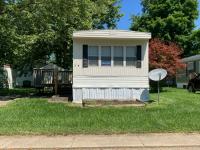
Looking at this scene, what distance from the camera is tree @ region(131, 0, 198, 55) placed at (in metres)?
47.2

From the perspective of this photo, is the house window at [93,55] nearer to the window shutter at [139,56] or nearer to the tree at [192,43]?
the window shutter at [139,56]

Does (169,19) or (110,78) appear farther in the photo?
(169,19)

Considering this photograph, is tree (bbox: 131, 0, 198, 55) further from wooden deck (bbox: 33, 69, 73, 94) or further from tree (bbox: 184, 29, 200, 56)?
wooden deck (bbox: 33, 69, 73, 94)

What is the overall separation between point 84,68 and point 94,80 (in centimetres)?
80

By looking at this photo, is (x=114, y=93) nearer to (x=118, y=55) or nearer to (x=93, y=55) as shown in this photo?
(x=118, y=55)

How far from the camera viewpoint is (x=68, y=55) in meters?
36.3

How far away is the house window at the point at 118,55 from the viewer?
74.1 feet

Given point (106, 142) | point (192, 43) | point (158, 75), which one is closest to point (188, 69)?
point (192, 43)

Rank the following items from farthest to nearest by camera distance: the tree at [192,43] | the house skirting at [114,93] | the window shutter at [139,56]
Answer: the tree at [192,43], the window shutter at [139,56], the house skirting at [114,93]

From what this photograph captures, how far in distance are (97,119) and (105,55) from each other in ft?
24.5

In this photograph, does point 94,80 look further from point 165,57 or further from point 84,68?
point 165,57

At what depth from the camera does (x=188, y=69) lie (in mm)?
40562

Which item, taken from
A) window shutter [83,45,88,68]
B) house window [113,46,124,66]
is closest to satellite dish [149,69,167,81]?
house window [113,46,124,66]

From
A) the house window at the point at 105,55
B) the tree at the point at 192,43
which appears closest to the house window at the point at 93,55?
the house window at the point at 105,55
